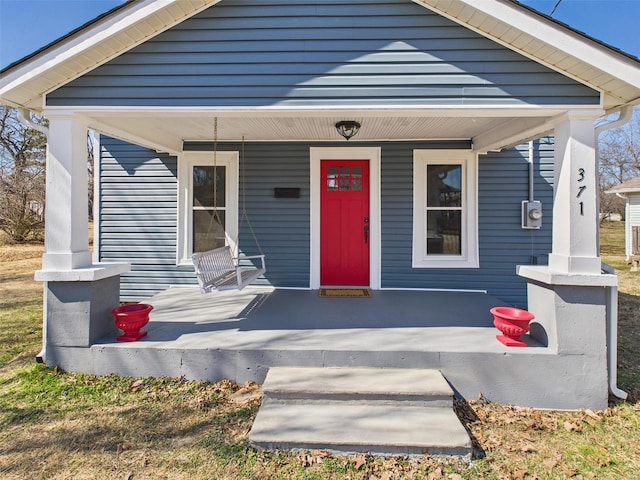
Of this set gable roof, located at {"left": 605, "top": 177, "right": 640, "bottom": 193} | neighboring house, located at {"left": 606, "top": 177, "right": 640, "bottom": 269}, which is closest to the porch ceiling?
neighboring house, located at {"left": 606, "top": 177, "right": 640, "bottom": 269}

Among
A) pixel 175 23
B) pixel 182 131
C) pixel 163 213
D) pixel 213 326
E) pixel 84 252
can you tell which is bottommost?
pixel 213 326

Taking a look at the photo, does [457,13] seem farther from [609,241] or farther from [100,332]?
[609,241]

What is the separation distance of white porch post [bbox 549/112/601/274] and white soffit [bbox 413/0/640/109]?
0.31 metres

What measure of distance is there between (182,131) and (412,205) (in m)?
3.49

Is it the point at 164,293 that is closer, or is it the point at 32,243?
the point at 164,293

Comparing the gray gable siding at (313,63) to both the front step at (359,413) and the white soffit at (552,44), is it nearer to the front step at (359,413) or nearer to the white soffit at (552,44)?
the white soffit at (552,44)

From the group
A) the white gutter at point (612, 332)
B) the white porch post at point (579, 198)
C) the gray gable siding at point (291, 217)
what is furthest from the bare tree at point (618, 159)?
the white porch post at point (579, 198)

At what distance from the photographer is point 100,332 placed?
11.1 ft

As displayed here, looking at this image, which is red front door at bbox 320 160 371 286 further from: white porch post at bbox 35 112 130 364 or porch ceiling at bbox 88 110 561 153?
white porch post at bbox 35 112 130 364

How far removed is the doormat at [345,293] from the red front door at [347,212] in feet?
0.92

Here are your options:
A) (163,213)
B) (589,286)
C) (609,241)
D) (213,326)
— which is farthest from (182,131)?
(609,241)

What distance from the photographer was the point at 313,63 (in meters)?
3.19

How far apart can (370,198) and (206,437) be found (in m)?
3.95

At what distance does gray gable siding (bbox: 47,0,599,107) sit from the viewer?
10.3 feet
